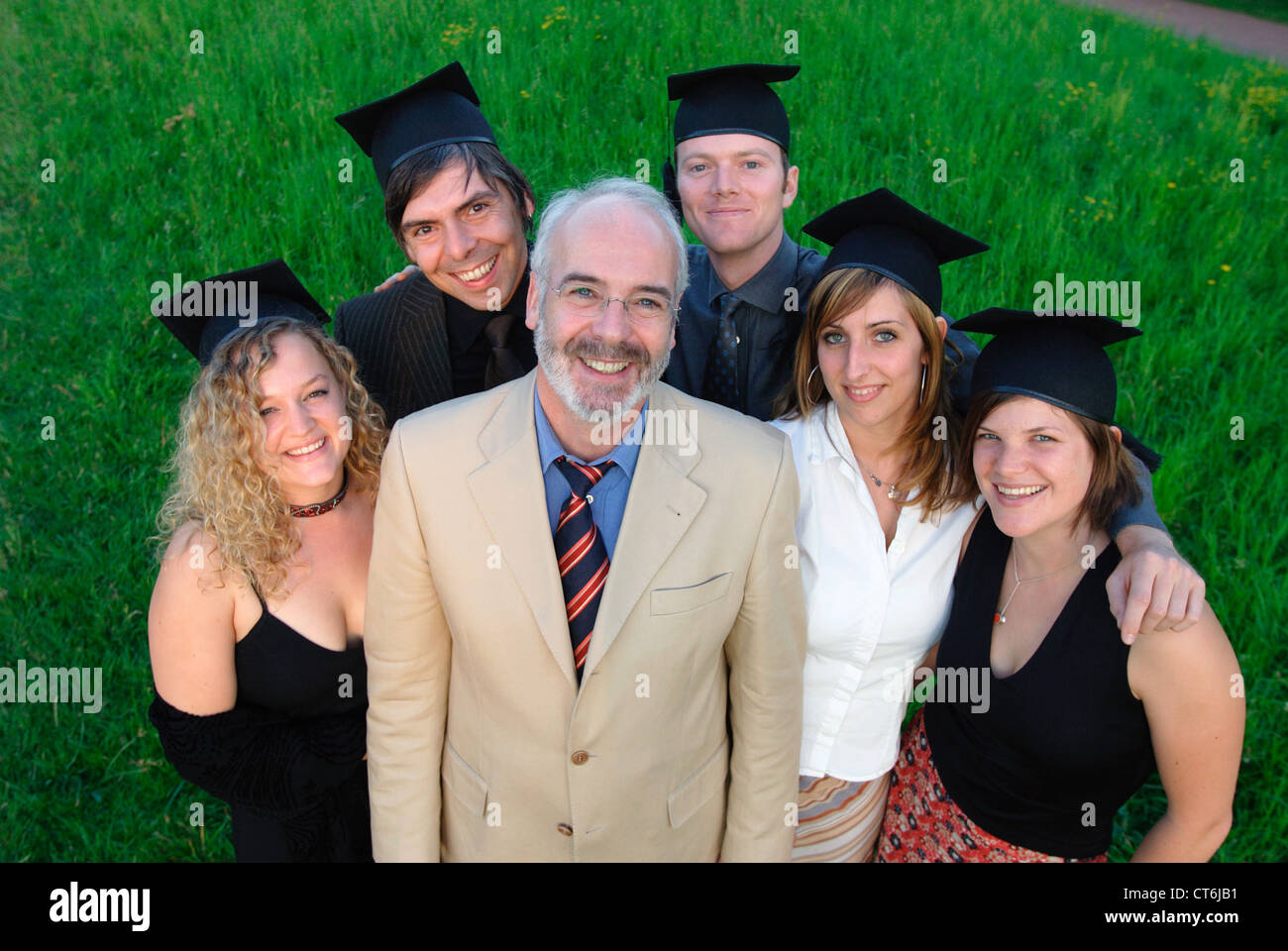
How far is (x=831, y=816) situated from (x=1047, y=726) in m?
0.86

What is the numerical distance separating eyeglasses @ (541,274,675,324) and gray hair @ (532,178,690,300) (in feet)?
0.27

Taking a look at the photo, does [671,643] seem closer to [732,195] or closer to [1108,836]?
[1108,836]

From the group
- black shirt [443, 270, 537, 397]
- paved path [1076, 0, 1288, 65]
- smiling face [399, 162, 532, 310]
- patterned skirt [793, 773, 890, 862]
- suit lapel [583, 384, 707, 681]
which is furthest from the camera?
paved path [1076, 0, 1288, 65]

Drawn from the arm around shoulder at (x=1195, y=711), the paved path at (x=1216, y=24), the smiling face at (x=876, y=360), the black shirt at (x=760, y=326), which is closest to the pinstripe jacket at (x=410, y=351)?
the black shirt at (x=760, y=326)

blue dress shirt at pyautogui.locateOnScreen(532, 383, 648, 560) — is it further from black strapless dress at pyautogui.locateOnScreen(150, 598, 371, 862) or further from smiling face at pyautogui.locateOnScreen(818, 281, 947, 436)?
black strapless dress at pyautogui.locateOnScreen(150, 598, 371, 862)

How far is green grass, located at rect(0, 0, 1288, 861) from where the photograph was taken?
4.12 metres

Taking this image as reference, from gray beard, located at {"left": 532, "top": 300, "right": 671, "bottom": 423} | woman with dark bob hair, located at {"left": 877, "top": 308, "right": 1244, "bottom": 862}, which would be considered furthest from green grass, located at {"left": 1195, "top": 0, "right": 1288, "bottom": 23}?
gray beard, located at {"left": 532, "top": 300, "right": 671, "bottom": 423}

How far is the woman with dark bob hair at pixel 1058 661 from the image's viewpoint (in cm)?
226

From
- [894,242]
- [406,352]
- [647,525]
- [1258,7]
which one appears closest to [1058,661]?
[647,525]

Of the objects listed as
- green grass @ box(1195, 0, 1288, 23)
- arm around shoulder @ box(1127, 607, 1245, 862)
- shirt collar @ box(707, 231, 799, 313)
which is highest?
green grass @ box(1195, 0, 1288, 23)

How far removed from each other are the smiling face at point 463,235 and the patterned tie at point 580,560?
3.92 ft

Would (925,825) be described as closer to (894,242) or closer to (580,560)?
(580,560)

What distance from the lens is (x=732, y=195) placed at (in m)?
3.33

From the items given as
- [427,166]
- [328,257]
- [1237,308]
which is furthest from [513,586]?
[1237,308]
